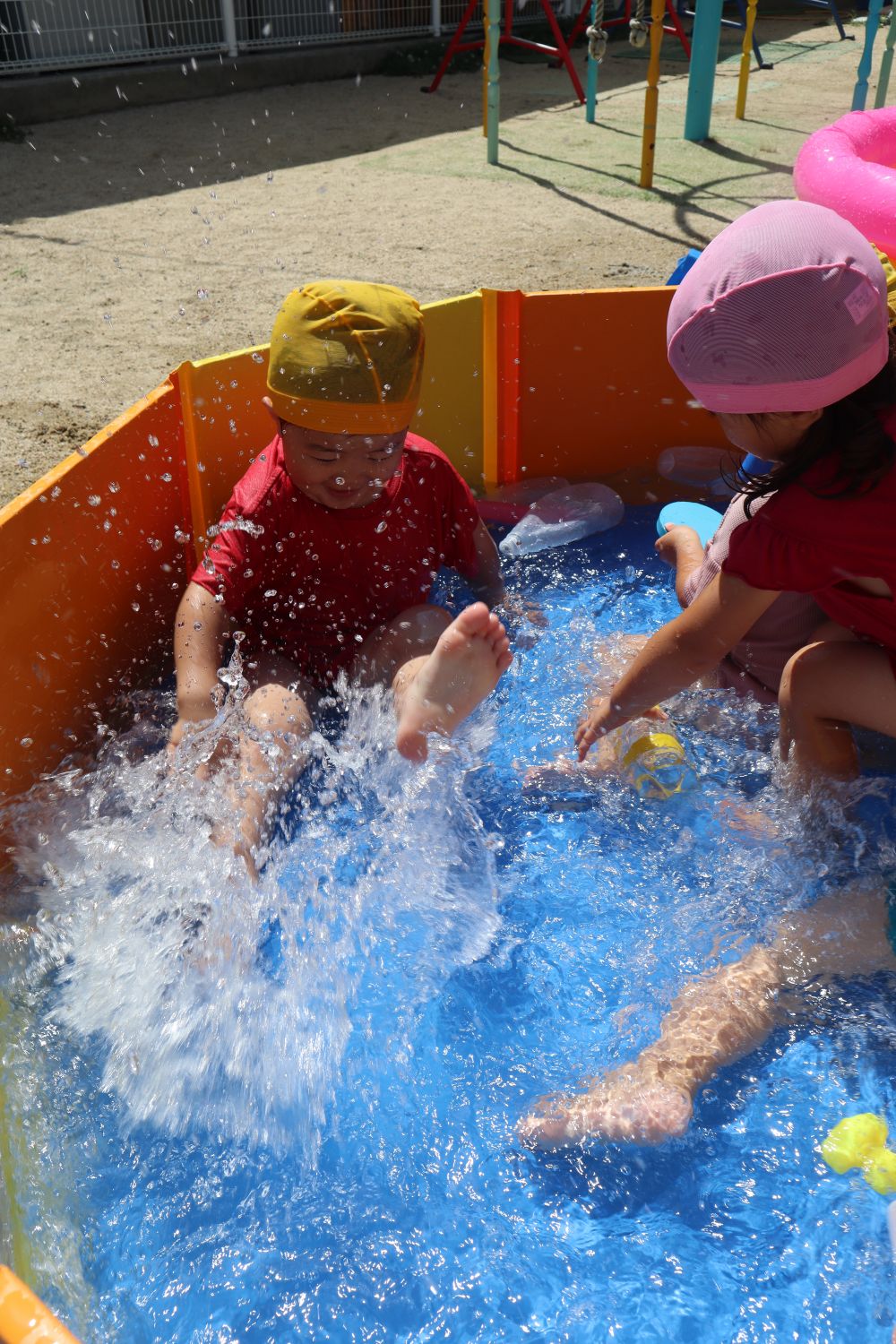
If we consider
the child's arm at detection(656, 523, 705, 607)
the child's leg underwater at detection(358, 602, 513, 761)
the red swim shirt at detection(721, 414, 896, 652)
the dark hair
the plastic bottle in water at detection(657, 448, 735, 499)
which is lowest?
the plastic bottle in water at detection(657, 448, 735, 499)

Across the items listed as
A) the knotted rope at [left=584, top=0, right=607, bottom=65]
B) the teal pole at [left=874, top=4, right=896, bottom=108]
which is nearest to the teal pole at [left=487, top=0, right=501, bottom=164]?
the knotted rope at [left=584, top=0, right=607, bottom=65]

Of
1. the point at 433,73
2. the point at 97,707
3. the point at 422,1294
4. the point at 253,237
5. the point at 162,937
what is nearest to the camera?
the point at 422,1294

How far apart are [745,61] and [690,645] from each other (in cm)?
731

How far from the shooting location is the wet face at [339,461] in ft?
6.91

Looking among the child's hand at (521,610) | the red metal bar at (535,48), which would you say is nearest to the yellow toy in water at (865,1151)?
the child's hand at (521,610)

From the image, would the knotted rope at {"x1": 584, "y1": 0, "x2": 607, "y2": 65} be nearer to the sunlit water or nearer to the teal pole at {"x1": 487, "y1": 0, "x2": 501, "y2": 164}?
the teal pole at {"x1": 487, "y1": 0, "x2": 501, "y2": 164}

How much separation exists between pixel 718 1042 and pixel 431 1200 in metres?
0.49

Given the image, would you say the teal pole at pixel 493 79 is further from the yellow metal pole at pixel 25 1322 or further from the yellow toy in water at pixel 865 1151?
the yellow metal pole at pixel 25 1322

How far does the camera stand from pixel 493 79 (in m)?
6.45

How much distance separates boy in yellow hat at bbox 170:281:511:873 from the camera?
2.02m

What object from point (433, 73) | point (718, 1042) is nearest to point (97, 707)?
point (718, 1042)

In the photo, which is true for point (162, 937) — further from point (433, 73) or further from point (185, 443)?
point (433, 73)

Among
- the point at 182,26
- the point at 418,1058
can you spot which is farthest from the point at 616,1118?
the point at 182,26

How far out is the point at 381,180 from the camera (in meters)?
6.89
